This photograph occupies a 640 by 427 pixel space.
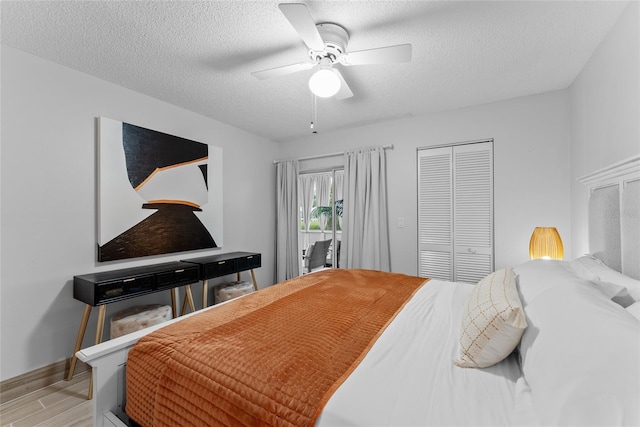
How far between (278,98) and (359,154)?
139 cm

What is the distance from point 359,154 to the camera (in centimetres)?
377

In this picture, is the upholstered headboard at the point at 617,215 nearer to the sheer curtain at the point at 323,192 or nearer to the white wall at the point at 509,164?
the white wall at the point at 509,164

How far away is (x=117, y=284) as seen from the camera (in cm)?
219

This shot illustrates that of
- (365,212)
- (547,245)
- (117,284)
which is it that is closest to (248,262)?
(117,284)

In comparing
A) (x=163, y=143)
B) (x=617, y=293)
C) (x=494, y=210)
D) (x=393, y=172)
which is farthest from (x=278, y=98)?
(x=617, y=293)

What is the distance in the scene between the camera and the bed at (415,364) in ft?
2.36

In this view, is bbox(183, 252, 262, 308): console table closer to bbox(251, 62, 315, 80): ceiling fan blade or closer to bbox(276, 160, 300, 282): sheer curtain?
bbox(276, 160, 300, 282): sheer curtain

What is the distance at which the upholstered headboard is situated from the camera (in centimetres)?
137

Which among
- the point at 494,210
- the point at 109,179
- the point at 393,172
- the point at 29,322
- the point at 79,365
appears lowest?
the point at 79,365

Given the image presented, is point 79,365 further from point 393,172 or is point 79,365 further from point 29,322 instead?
point 393,172

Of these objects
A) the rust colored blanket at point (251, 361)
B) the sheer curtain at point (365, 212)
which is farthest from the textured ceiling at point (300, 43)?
the rust colored blanket at point (251, 361)

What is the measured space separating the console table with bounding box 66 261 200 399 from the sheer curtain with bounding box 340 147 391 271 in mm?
2059

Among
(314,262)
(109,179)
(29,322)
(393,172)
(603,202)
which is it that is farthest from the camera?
(314,262)

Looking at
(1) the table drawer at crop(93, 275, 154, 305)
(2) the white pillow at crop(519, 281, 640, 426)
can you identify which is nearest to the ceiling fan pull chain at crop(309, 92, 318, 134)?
(1) the table drawer at crop(93, 275, 154, 305)
